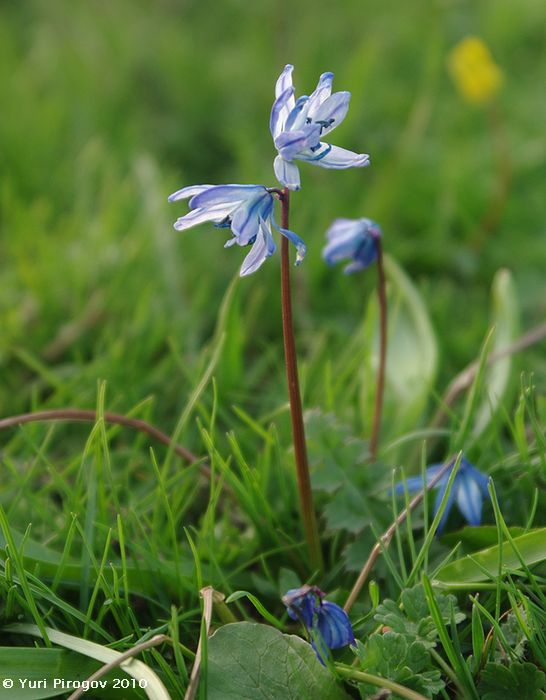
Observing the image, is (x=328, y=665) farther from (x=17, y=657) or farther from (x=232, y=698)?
(x=17, y=657)

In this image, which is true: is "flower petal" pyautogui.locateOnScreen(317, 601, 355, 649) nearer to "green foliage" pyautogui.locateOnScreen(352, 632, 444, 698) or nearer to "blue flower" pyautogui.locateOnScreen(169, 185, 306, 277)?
"green foliage" pyautogui.locateOnScreen(352, 632, 444, 698)

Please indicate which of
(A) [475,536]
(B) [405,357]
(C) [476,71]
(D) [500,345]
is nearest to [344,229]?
(B) [405,357]

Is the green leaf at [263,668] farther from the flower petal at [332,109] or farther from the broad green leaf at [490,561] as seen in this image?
the flower petal at [332,109]

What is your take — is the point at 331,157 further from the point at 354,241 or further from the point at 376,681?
the point at 376,681

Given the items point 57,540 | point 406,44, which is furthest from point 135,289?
point 406,44

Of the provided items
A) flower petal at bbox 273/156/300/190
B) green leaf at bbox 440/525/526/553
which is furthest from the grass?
flower petal at bbox 273/156/300/190
